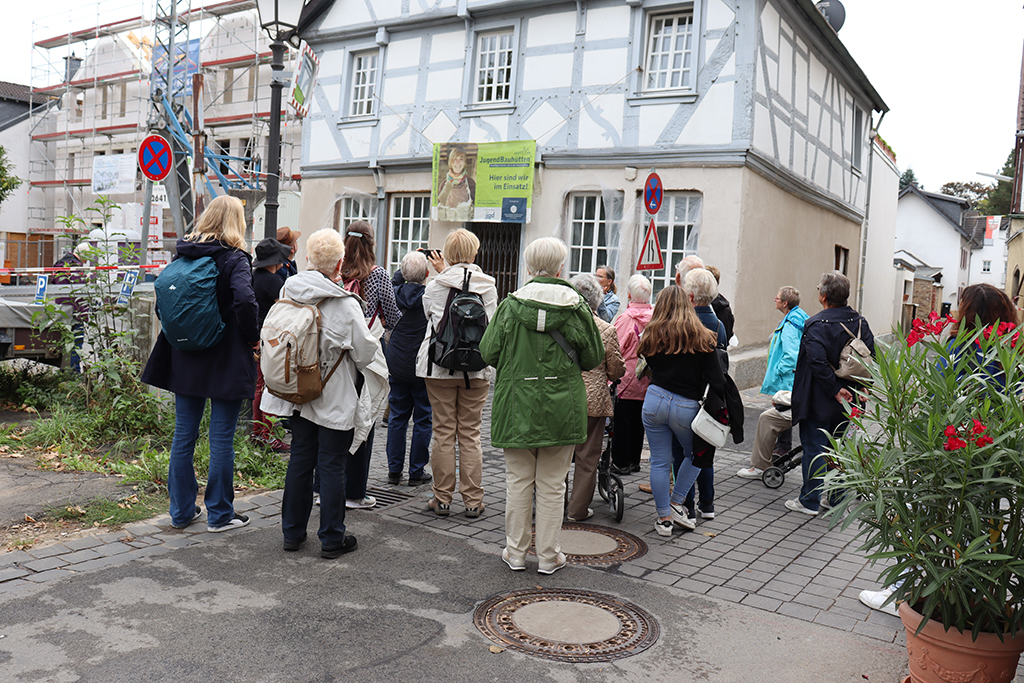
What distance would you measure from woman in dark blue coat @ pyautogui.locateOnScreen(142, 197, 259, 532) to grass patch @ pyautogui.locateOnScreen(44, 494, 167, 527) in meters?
0.33

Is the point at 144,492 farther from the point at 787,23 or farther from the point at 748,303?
the point at 787,23

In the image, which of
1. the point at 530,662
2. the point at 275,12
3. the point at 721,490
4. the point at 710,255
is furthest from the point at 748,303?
the point at 530,662

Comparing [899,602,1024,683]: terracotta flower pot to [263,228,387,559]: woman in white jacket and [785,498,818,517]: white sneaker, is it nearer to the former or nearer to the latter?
[263,228,387,559]: woman in white jacket

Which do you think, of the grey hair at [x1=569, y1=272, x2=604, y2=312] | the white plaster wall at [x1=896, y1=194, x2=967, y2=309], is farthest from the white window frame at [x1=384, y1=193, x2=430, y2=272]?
the white plaster wall at [x1=896, y1=194, x2=967, y2=309]

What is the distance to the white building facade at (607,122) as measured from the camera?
13055mm

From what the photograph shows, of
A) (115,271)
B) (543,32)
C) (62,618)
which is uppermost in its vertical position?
(543,32)

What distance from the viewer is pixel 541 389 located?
474 centimetres

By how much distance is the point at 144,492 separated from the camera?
19.6ft

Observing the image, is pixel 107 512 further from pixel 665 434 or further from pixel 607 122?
pixel 607 122

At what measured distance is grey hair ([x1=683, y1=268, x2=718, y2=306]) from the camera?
247 inches

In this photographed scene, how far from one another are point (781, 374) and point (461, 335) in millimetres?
3084

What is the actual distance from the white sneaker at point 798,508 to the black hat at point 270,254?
4.46m

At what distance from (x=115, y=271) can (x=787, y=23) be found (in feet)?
37.6

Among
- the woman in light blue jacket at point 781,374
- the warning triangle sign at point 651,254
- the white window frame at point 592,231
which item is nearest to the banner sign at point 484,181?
the white window frame at point 592,231
